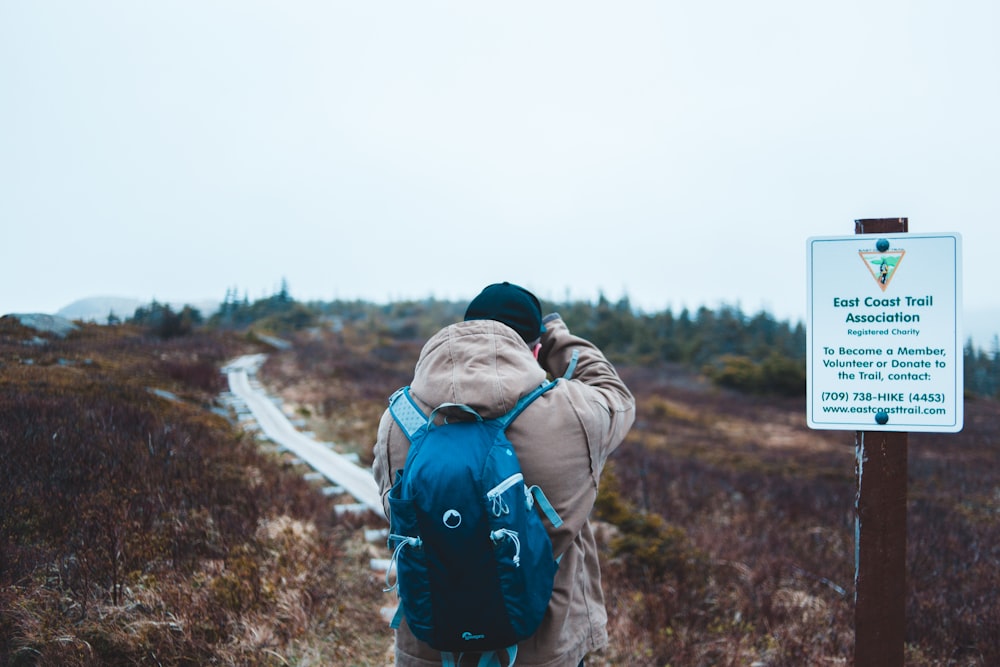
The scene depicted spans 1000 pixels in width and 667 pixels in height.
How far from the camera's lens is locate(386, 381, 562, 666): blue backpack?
159 centimetres

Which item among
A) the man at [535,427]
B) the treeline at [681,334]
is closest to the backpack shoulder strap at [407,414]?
the man at [535,427]

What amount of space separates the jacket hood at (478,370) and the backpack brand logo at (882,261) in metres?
1.26

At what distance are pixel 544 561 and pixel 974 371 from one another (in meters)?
42.9

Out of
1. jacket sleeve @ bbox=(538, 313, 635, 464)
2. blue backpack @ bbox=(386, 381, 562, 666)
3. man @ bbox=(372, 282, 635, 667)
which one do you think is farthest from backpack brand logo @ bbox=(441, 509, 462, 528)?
jacket sleeve @ bbox=(538, 313, 635, 464)

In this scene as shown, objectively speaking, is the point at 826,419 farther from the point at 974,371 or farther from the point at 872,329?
the point at 974,371

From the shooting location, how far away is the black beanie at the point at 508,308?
1950 millimetres

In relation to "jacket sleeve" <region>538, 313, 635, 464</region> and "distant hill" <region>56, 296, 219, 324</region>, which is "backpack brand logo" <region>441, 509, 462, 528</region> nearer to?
"jacket sleeve" <region>538, 313, 635, 464</region>

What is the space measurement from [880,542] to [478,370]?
1621 millimetres

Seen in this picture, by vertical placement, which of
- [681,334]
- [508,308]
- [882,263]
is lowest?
[681,334]

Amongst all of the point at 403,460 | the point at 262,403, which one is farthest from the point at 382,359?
the point at 403,460

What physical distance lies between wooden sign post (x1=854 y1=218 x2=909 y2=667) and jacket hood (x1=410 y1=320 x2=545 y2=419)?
1.28 m

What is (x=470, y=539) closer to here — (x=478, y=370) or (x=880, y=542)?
Answer: (x=478, y=370)

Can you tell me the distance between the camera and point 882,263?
6.56 feet

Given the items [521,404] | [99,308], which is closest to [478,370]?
[521,404]
